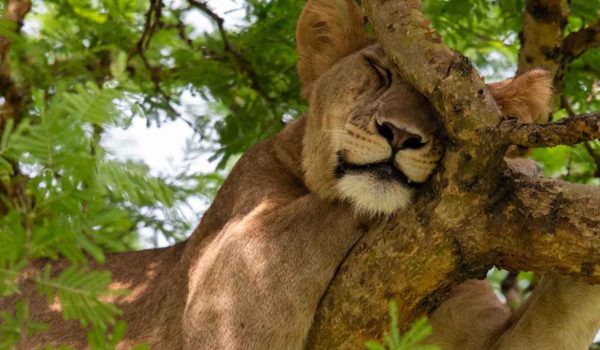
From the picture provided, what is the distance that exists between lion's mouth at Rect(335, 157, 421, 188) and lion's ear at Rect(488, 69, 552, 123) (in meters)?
0.97

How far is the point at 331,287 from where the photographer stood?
249 inches

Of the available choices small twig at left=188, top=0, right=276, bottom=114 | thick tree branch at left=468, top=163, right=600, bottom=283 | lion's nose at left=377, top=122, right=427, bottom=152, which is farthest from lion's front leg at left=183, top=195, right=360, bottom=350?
small twig at left=188, top=0, right=276, bottom=114

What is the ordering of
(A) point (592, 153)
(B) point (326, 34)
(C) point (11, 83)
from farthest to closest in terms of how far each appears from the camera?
(C) point (11, 83) < (A) point (592, 153) < (B) point (326, 34)

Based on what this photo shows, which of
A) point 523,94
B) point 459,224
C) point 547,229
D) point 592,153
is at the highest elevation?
point 523,94

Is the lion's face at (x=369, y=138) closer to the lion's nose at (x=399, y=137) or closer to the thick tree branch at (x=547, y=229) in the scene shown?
the lion's nose at (x=399, y=137)

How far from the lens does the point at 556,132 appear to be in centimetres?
500

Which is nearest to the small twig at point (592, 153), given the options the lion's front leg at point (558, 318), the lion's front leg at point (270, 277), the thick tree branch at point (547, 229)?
the lion's front leg at point (558, 318)

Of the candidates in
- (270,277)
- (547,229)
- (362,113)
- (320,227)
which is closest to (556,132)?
(547,229)

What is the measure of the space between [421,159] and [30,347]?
3506 mm

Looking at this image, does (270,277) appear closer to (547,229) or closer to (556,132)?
(547,229)

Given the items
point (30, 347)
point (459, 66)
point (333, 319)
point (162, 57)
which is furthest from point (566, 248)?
point (162, 57)

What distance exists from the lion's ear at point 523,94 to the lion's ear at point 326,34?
5.31ft

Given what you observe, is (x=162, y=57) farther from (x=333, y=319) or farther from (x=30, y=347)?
(x=333, y=319)

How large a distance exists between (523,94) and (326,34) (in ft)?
6.42
